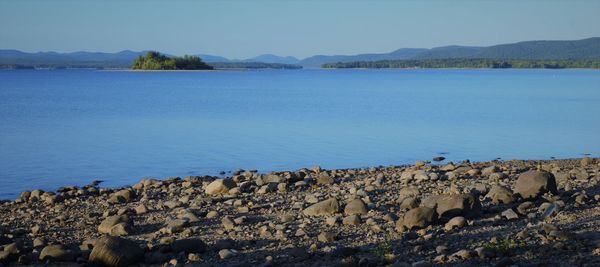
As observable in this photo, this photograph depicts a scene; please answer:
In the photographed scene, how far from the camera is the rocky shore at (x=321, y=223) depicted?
9.20 metres

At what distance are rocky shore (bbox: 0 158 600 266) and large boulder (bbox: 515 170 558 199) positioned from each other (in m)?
0.02

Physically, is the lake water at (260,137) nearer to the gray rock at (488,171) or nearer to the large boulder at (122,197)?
the large boulder at (122,197)

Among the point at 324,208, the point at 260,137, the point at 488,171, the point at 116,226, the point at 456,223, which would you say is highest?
the point at 456,223

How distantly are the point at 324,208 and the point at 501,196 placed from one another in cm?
286

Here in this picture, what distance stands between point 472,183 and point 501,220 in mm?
3824

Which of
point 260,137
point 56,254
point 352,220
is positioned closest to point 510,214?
point 352,220

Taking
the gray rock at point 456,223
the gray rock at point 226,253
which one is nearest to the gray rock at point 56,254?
the gray rock at point 226,253

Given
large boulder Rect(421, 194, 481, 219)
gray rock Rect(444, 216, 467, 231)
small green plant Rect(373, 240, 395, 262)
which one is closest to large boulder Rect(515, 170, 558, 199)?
large boulder Rect(421, 194, 481, 219)

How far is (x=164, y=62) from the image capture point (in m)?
175

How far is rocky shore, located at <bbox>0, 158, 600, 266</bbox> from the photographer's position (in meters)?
9.20

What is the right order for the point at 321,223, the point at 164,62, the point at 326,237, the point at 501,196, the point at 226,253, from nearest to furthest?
the point at 226,253
the point at 326,237
the point at 321,223
the point at 501,196
the point at 164,62

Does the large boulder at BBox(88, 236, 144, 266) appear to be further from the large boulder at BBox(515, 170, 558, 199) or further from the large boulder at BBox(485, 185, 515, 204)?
the large boulder at BBox(515, 170, 558, 199)

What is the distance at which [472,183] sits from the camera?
579 inches

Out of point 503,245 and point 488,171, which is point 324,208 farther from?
point 488,171
